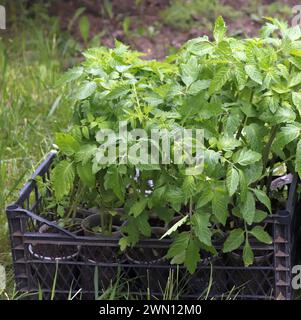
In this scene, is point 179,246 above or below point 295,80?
below

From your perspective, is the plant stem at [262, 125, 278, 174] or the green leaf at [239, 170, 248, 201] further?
the plant stem at [262, 125, 278, 174]

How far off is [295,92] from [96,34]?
3.09 m

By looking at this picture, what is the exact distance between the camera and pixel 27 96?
12.3ft

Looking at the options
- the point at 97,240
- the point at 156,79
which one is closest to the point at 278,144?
the point at 156,79

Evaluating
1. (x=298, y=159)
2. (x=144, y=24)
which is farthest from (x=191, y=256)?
(x=144, y=24)

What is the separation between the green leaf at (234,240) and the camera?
208 centimetres

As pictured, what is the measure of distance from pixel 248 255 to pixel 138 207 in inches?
13.4

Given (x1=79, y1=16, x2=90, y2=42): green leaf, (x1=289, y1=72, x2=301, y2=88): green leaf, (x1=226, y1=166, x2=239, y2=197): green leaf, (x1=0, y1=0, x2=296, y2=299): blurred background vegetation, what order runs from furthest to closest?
(x1=79, y1=16, x2=90, y2=42): green leaf → (x1=0, y1=0, x2=296, y2=299): blurred background vegetation → (x1=289, y1=72, x2=301, y2=88): green leaf → (x1=226, y1=166, x2=239, y2=197): green leaf

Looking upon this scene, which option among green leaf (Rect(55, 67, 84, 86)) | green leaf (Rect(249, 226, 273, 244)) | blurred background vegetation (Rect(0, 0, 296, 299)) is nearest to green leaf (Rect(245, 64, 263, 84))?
green leaf (Rect(249, 226, 273, 244))

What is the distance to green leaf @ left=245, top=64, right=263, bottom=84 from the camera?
2.01 meters

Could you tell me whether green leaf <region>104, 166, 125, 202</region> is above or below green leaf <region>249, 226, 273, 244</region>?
above

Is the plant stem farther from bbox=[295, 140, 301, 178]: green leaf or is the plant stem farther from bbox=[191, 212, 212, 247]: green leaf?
bbox=[191, 212, 212, 247]: green leaf

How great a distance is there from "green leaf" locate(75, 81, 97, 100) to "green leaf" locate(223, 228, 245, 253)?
0.58 meters

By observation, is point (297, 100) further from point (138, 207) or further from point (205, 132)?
point (138, 207)
